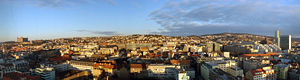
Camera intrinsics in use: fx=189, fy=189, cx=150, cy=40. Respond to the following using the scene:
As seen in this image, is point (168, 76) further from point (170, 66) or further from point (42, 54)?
point (42, 54)

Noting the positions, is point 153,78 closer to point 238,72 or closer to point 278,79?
point 238,72

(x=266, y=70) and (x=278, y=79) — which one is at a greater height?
(x=266, y=70)

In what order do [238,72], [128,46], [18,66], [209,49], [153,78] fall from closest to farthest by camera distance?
[238,72] → [153,78] → [18,66] → [209,49] → [128,46]

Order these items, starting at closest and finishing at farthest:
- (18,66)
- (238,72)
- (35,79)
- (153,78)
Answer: (35,79)
(238,72)
(153,78)
(18,66)

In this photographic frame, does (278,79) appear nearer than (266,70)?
No

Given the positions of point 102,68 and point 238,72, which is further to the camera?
point 102,68

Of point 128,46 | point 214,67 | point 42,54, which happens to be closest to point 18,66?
point 42,54

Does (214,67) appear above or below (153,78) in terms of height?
above

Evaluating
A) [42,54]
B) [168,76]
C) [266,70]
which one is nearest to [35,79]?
[168,76]

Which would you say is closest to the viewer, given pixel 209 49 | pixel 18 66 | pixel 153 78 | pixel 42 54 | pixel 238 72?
pixel 238 72
